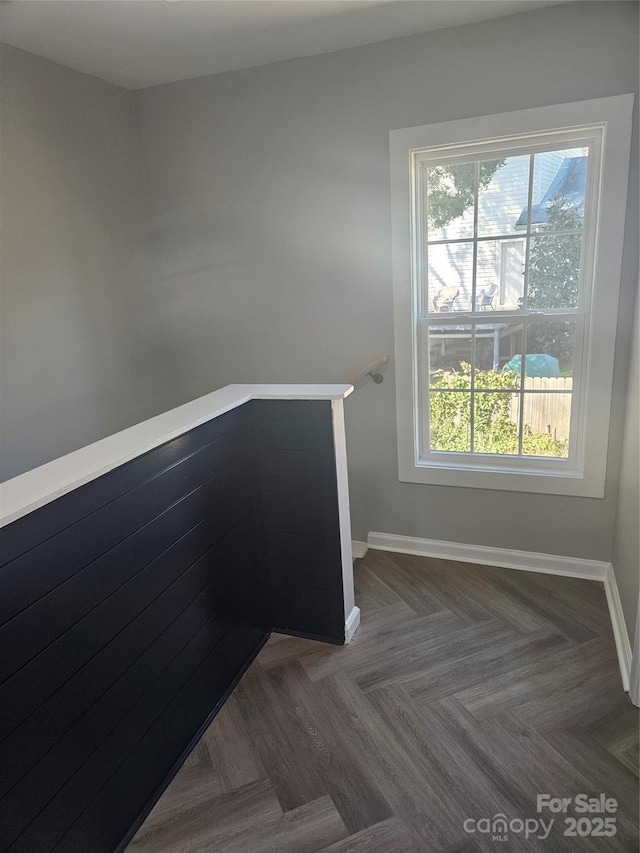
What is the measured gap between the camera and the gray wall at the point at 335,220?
7.14 feet

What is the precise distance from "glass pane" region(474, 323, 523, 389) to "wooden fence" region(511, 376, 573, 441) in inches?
3.3

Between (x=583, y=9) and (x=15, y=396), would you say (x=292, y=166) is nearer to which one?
(x=583, y=9)

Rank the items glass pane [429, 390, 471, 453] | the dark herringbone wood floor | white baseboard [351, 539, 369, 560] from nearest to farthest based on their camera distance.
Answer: the dark herringbone wood floor → glass pane [429, 390, 471, 453] → white baseboard [351, 539, 369, 560]

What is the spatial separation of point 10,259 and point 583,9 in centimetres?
251

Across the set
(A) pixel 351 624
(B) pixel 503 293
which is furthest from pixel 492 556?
(B) pixel 503 293

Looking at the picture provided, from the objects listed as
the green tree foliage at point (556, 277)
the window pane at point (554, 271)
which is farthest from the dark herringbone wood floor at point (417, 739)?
the window pane at point (554, 271)

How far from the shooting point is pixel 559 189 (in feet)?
7.50

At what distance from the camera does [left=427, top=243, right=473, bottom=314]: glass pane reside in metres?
2.51

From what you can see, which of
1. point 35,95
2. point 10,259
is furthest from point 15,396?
point 35,95

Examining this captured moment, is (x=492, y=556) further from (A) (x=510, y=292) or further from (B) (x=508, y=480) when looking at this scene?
(A) (x=510, y=292)

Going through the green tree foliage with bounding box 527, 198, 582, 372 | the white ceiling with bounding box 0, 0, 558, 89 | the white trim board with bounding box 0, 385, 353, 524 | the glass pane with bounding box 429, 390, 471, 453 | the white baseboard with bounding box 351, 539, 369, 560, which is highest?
the white ceiling with bounding box 0, 0, 558, 89

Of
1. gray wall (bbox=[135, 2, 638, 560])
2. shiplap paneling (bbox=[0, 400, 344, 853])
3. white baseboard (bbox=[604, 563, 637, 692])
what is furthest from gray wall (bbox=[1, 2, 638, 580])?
shiplap paneling (bbox=[0, 400, 344, 853])

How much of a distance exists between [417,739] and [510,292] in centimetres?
188

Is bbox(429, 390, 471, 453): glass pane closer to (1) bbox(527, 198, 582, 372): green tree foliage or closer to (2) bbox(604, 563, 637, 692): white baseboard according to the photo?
(1) bbox(527, 198, 582, 372): green tree foliage
